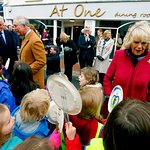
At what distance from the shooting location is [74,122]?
1.76 meters

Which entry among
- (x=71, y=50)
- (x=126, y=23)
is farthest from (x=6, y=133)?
(x=126, y=23)

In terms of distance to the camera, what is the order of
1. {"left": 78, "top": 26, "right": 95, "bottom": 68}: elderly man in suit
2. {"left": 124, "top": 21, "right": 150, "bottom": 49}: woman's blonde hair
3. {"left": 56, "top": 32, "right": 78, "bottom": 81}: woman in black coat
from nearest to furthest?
{"left": 124, "top": 21, "right": 150, "bottom": 49}: woman's blonde hair → {"left": 56, "top": 32, "right": 78, "bottom": 81}: woman in black coat → {"left": 78, "top": 26, "right": 95, "bottom": 68}: elderly man in suit

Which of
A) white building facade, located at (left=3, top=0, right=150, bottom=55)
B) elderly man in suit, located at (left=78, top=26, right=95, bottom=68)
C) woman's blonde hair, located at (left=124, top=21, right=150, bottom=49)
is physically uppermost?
white building facade, located at (left=3, top=0, right=150, bottom=55)

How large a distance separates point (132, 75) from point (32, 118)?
1.07 meters

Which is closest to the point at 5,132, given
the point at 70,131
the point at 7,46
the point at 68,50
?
the point at 70,131

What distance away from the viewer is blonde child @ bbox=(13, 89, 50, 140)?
1944 mm

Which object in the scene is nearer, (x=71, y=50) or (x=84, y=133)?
Result: (x=84, y=133)

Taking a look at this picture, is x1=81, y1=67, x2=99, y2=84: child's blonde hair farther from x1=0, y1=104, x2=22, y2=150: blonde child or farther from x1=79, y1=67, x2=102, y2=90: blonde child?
x1=0, y1=104, x2=22, y2=150: blonde child

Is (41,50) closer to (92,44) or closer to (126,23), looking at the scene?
(92,44)

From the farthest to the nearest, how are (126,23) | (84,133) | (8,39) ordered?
(126,23) < (8,39) < (84,133)

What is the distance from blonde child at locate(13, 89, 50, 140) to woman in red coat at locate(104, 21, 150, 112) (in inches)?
33.8

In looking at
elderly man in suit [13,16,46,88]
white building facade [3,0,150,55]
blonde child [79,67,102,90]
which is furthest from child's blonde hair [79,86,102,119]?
white building facade [3,0,150,55]

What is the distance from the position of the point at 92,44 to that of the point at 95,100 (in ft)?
19.1

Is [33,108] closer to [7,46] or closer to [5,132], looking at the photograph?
[5,132]
